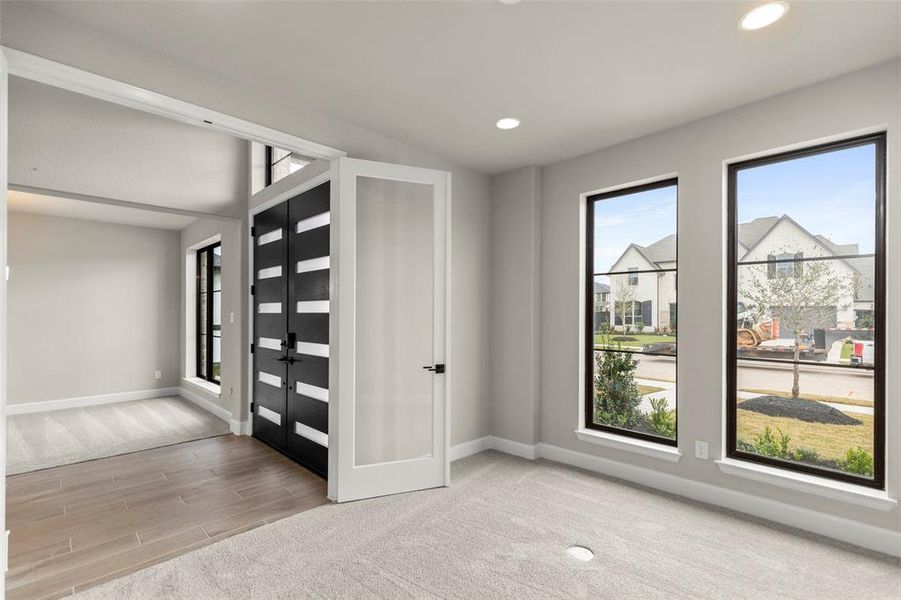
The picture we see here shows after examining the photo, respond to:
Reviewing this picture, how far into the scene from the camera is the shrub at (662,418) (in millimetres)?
3463

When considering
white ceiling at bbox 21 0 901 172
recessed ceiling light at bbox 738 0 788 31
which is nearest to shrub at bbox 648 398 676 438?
white ceiling at bbox 21 0 901 172

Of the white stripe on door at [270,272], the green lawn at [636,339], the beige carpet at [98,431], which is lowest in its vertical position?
the beige carpet at [98,431]

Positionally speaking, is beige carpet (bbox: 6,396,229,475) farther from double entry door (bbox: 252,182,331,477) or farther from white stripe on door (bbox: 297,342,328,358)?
white stripe on door (bbox: 297,342,328,358)

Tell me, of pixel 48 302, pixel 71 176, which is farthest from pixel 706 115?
pixel 48 302

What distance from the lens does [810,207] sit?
9.34 feet

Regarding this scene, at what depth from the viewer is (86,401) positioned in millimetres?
6172

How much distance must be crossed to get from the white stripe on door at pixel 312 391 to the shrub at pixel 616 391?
2.28m

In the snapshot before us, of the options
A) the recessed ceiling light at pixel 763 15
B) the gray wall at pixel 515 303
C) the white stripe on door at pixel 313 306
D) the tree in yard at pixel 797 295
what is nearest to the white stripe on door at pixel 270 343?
the white stripe on door at pixel 313 306

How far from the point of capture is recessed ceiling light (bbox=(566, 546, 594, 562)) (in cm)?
244

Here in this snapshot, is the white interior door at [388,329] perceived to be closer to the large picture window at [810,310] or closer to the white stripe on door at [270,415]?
the white stripe on door at [270,415]

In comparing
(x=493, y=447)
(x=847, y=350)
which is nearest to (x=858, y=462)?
(x=847, y=350)

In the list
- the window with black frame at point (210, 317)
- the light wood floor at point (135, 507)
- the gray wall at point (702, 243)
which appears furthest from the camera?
the window with black frame at point (210, 317)

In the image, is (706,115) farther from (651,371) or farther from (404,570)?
(404,570)

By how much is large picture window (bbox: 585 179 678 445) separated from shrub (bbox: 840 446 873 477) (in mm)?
1001
